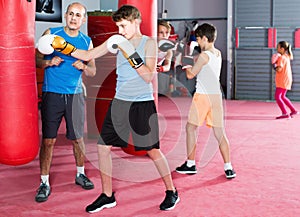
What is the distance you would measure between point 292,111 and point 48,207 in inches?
193

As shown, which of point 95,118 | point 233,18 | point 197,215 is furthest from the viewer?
point 233,18

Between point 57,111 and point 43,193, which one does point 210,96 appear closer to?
point 57,111

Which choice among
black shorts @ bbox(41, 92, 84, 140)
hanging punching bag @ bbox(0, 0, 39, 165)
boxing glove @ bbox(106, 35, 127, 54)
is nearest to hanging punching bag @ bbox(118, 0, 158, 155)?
black shorts @ bbox(41, 92, 84, 140)

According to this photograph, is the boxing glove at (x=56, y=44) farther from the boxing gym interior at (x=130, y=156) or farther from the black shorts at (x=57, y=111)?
the black shorts at (x=57, y=111)

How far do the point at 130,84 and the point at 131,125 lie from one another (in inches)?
10.1

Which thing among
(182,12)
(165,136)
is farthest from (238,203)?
(182,12)

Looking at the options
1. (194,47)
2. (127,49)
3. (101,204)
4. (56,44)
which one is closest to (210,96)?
(127,49)

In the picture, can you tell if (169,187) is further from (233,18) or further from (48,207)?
(233,18)

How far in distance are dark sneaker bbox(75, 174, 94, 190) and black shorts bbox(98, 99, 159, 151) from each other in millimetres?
595

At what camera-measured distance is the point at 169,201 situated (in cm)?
283

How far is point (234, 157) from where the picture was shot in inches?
167

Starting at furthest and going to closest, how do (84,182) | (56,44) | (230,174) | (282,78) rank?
(282,78)
(230,174)
(84,182)
(56,44)

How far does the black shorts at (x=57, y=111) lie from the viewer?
306 centimetres

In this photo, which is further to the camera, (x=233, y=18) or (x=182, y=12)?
(x=182, y=12)
